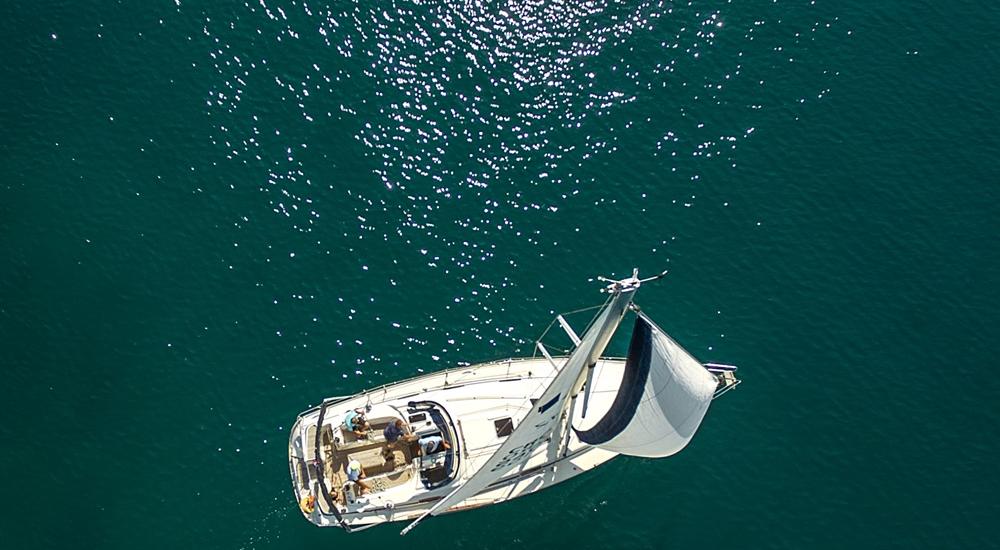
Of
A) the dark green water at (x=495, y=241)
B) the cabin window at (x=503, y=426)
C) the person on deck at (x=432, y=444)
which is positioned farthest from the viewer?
the dark green water at (x=495, y=241)

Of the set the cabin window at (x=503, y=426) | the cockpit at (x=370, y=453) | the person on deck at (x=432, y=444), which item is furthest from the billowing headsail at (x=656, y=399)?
the cockpit at (x=370, y=453)

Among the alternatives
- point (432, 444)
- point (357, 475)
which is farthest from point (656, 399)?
point (357, 475)

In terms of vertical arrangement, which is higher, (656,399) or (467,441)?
(467,441)

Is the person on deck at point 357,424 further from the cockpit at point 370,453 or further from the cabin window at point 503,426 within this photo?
the cabin window at point 503,426

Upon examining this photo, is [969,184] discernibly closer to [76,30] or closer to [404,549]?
[404,549]

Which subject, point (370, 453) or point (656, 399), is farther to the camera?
point (370, 453)

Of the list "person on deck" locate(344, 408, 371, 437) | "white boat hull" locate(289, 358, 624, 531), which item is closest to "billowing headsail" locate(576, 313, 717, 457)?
"white boat hull" locate(289, 358, 624, 531)

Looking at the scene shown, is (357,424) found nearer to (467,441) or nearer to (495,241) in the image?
(467,441)
